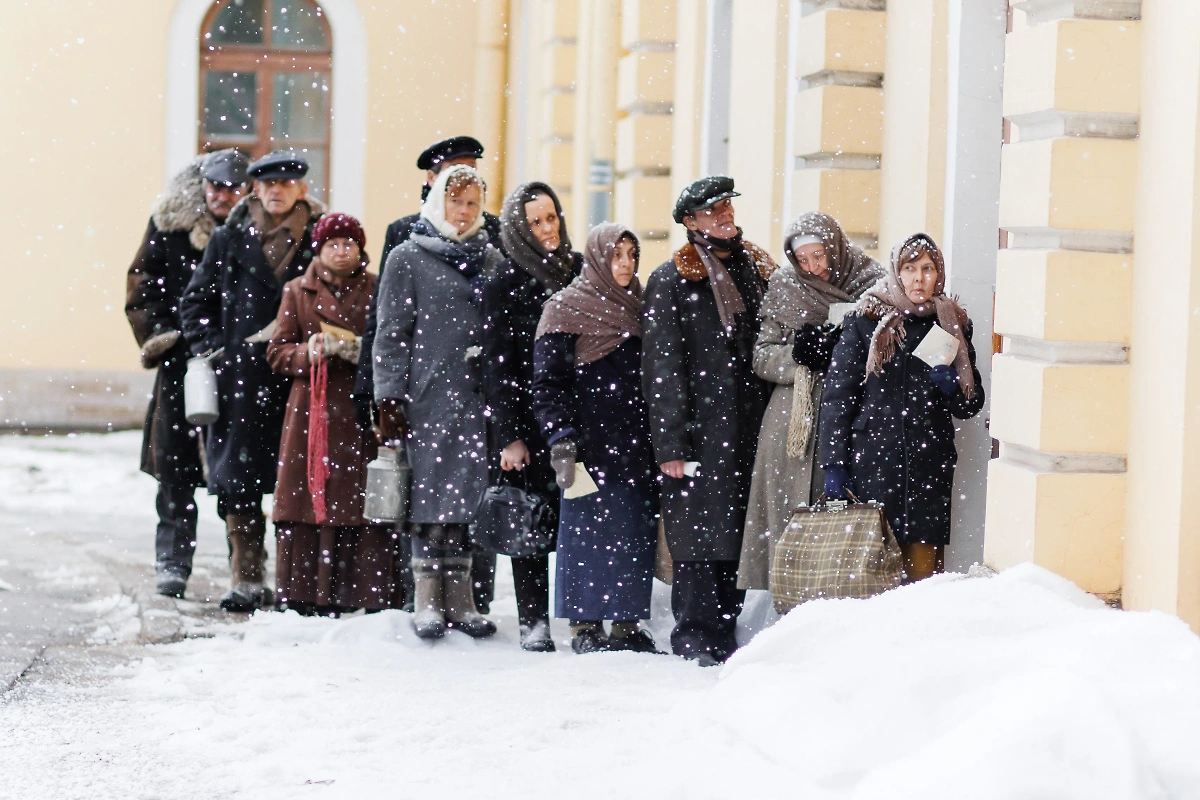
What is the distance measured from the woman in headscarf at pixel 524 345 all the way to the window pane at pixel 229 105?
326 inches

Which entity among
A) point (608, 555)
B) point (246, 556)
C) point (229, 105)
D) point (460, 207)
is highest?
point (229, 105)

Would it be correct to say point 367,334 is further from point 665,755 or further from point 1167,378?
point 1167,378

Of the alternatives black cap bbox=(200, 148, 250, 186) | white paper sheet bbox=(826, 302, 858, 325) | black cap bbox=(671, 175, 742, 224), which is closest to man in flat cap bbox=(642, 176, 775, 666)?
black cap bbox=(671, 175, 742, 224)

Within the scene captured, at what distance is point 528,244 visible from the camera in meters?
6.31

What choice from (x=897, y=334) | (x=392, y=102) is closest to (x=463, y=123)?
(x=392, y=102)

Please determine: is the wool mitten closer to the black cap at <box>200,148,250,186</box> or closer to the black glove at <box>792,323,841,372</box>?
the black cap at <box>200,148,250,186</box>

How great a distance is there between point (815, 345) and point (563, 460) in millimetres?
977

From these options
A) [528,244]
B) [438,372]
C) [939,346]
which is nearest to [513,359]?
[438,372]

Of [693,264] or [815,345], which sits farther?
[693,264]

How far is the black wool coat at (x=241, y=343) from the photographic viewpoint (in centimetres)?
711

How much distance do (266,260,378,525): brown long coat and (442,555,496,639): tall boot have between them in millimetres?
542

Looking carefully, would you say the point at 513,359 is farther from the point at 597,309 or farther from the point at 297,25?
the point at 297,25

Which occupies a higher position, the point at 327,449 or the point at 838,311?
the point at 838,311

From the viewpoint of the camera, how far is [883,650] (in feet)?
13.2
